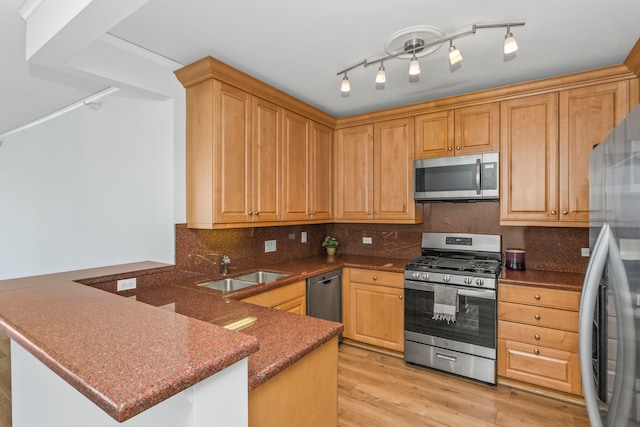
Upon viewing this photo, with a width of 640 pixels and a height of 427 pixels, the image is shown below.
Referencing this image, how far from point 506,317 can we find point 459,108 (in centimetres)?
180

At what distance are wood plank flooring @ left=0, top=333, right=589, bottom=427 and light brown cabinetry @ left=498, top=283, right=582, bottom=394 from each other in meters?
0.17

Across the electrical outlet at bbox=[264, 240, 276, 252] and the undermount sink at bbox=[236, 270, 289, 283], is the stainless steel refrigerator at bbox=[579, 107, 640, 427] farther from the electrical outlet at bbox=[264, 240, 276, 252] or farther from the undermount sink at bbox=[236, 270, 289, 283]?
the electrical outlet at bbox=[264, 240, 276, 252]

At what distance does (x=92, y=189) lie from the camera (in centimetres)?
343

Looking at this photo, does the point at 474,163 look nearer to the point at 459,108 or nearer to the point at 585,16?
the point at 459,108

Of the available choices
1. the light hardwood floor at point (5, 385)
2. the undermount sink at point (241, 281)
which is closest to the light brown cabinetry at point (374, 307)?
the undermount sink at point (241, 281)

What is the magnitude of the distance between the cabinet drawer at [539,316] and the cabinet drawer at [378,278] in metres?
0.81

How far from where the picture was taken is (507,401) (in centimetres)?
234

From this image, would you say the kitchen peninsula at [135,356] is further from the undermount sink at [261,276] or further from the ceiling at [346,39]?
the ceiling at [346,39]

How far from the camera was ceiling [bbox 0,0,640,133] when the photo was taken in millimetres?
1678

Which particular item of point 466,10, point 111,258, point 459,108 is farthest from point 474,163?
point 111,258

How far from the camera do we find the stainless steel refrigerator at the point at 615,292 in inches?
34.8

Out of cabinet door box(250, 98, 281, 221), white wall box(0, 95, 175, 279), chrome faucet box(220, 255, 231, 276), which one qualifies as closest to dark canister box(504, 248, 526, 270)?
cabinet door box(250, 98, 281, 221)

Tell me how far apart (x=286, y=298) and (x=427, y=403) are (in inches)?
49.7

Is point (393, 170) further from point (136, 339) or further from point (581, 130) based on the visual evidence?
point (136, 339)
